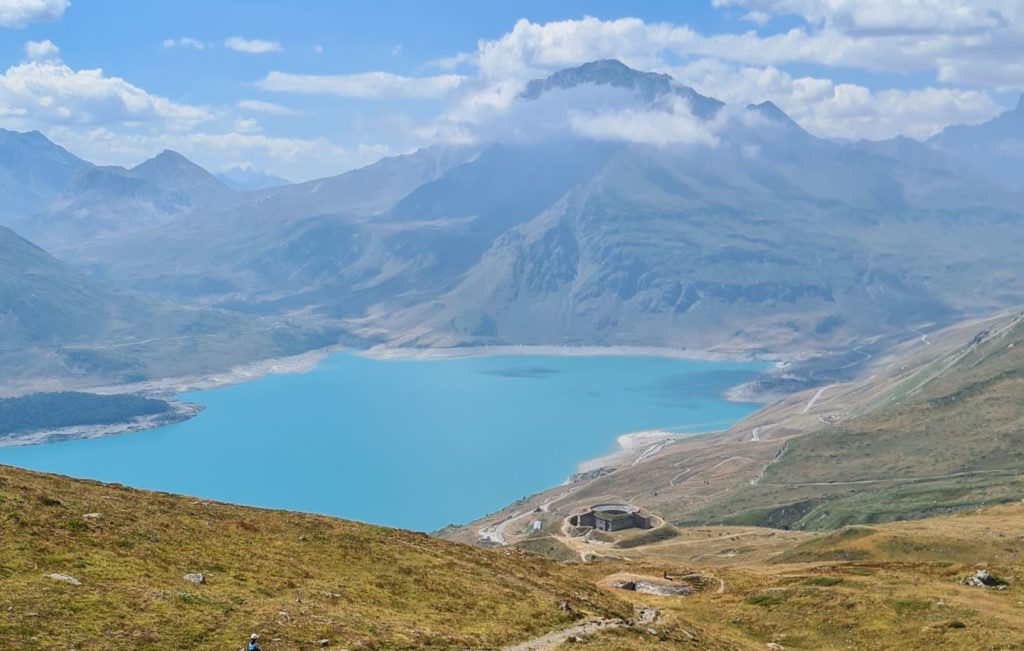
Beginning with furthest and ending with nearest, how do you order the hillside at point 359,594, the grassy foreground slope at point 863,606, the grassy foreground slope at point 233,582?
the grassy foreground slope at point 863,606, the hillside at point 359,594, the grassy foreground slope at point 233,582

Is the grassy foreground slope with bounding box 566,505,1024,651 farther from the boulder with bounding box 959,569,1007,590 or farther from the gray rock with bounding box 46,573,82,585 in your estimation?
the gray rock with bounding box 46,573,82,585

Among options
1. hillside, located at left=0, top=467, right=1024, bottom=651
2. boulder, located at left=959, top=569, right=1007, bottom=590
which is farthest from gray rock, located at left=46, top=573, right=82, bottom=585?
boulder, located at left=959, top=569, right=1007, bottom=590

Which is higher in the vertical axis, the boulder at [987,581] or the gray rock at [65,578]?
the gray rock at [65,578]

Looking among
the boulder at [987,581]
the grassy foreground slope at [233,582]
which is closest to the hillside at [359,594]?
the grassy foreground slope at [233,582]

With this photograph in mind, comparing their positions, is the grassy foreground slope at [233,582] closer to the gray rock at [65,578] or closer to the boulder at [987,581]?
the gray rock at [65,578]

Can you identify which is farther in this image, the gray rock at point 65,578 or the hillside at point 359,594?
the gray rock at point 65,578

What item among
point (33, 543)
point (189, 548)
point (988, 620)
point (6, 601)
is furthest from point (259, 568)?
point (988, 620)

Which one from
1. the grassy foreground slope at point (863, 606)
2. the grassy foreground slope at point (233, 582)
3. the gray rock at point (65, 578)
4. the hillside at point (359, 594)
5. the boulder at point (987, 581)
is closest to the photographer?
the grassy foreground slope at point (233, 582)

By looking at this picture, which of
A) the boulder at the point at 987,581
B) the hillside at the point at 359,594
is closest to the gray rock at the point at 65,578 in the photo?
the hillside at the point at 359,594
